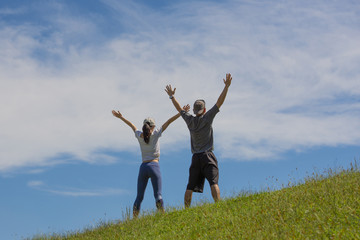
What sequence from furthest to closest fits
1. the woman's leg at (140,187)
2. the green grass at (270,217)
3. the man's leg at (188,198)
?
the woman's leg at (140,187), the man's leg at (188,198), the green grass at (270,217)

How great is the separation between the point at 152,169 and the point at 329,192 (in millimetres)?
4565

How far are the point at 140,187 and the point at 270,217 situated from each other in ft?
13.6

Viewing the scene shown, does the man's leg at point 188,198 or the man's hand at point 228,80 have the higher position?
the man's hand at point 228,80

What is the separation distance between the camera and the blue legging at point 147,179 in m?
11.6

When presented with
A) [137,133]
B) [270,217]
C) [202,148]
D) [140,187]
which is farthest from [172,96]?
[270,217]

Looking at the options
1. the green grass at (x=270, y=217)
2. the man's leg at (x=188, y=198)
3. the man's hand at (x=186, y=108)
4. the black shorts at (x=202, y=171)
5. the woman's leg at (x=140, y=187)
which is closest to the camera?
the green grass at (x=270, y=217)

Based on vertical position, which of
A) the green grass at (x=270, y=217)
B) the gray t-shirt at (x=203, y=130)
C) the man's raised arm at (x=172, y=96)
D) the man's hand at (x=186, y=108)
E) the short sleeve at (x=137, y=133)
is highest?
the man's raised arm at (x=172, y=96)

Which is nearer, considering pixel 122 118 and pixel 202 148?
pixel 202 148

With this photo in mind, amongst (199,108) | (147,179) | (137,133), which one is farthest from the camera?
(137,133)

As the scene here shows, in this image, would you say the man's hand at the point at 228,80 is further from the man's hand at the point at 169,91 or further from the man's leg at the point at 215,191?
the man's leg at the point at 215,191

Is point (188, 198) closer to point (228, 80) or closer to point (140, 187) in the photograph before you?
point (140, 187)

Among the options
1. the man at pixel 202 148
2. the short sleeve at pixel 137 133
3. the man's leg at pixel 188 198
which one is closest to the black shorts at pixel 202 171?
the man at pixel 202 148

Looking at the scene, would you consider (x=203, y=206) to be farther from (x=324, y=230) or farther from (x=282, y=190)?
(x=324, y=230)

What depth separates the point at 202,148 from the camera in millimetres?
11258
